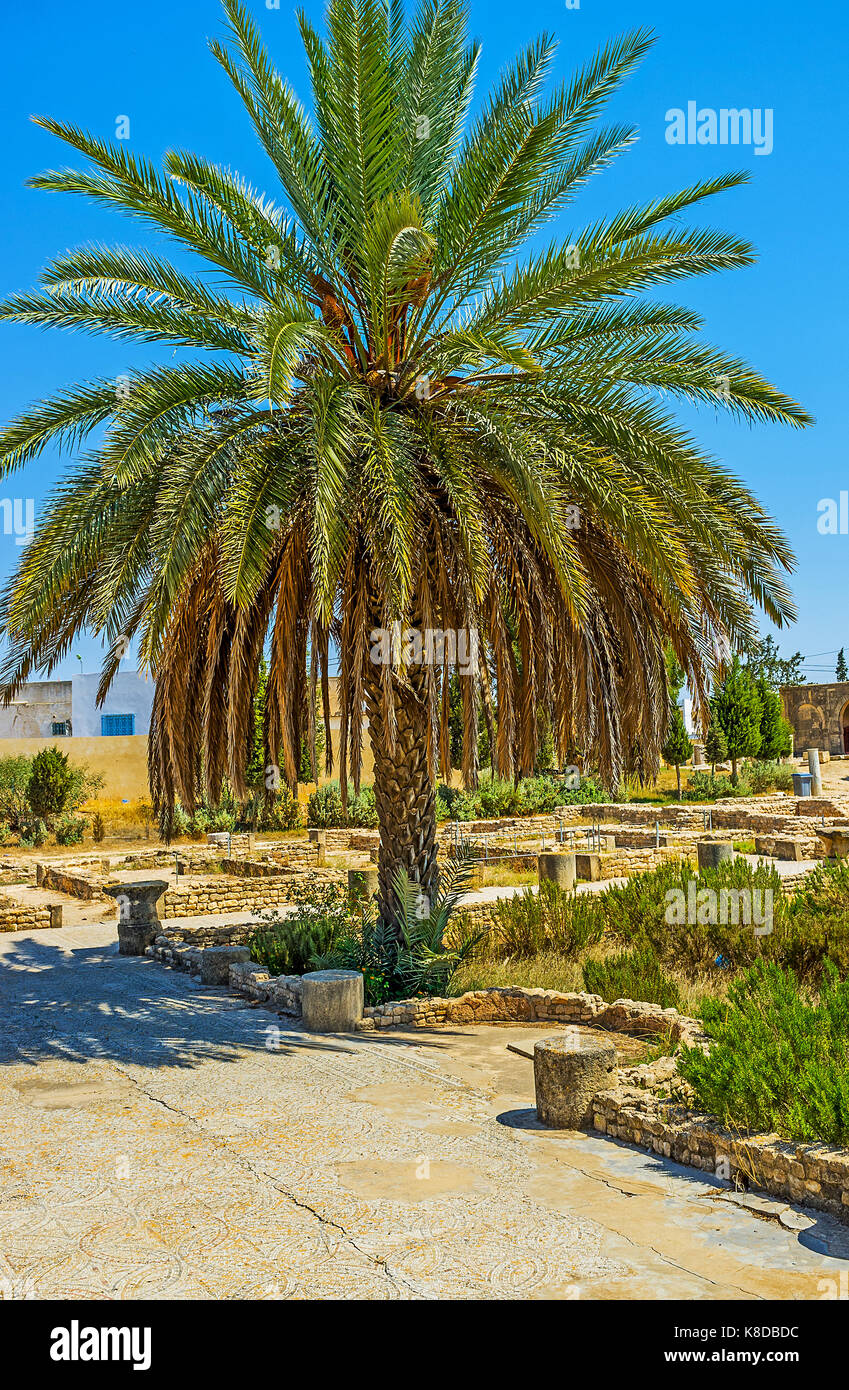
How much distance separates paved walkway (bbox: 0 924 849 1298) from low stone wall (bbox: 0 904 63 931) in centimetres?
852

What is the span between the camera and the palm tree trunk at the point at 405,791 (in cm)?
1050

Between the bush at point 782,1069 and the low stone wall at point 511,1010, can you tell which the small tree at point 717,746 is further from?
the bush at point 782,1069

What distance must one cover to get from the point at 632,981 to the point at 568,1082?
3123mm

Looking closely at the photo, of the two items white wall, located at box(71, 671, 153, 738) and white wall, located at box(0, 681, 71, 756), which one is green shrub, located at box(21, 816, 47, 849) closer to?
white wall, located at box(71, 671, 153, 738)

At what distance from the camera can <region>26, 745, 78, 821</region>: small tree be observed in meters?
28.5

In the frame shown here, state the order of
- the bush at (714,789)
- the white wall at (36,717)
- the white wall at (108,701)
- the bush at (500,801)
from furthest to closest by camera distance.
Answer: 1. the white wall at (36,717)
2. the white wall at (108,701)
3. the bush at (714,789)
4. the bush at (500,801)

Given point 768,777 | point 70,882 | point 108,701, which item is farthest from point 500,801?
point 108,701

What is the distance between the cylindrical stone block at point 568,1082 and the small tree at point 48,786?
78.8ft

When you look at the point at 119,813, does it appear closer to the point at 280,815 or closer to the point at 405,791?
the point at 280,815

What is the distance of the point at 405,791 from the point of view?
34.9ft

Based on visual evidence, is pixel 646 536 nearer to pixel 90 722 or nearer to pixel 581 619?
pixel 581 619

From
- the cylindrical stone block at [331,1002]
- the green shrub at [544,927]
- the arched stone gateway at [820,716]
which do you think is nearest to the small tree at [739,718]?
the arched stone gateway at [820,716]

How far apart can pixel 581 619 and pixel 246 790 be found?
137 inches
